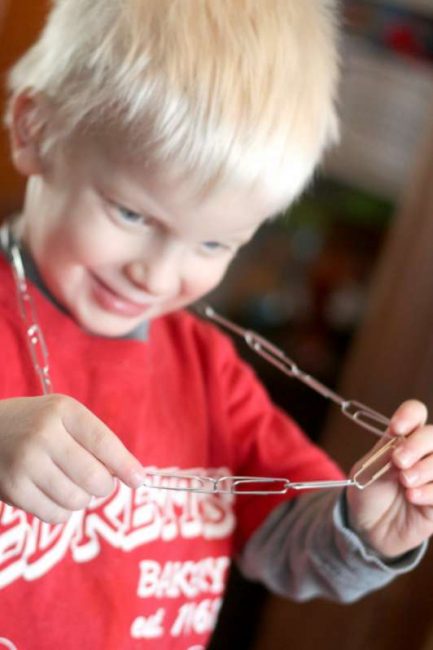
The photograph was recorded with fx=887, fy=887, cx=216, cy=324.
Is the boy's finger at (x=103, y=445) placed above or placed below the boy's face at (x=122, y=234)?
below

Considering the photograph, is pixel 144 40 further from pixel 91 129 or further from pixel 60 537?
pixel 60 537

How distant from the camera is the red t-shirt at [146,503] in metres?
0.62

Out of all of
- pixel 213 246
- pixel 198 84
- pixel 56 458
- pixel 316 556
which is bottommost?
pixel 316 556

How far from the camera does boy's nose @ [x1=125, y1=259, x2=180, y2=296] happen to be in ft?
2.05

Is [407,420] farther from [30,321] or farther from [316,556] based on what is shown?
[30,321]

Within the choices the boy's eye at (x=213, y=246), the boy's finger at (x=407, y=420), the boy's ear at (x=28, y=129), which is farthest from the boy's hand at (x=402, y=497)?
the boy's ear at (x=28, y=129)

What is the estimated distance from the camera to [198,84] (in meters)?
0.58

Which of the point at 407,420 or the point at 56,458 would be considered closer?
the point at 56,458

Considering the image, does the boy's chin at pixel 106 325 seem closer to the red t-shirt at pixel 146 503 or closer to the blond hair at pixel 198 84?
the red t-shirt at pixel 146 503

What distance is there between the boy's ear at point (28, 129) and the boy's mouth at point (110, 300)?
0.10 metres

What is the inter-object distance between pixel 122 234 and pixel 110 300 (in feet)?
0.20

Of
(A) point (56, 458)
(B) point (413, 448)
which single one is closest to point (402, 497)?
(B) point (413, 448)

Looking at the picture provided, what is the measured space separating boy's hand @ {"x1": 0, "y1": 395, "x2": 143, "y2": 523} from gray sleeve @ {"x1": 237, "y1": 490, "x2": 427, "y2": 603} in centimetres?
26

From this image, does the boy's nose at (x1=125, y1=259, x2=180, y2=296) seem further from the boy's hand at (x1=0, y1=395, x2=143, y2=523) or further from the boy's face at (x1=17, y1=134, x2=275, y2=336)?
the boy's hand at (x1=0, y1=395, x2=143, y2=523)
